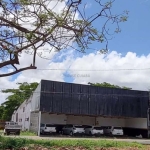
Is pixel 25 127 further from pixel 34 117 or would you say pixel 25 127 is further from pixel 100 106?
pixel 100 106

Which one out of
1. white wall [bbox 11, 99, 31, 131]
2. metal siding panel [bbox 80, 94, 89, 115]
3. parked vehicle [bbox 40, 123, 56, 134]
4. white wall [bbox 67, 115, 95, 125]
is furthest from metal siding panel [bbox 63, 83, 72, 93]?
white wall [bbox 11, 99, 31, 131]

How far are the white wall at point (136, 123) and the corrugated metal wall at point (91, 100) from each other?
126cm

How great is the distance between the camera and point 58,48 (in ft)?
25.0

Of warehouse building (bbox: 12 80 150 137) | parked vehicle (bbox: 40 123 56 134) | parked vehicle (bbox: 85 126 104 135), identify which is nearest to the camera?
warehouse building (bbox: 12 80 150 137)

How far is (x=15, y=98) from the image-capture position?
181 ft

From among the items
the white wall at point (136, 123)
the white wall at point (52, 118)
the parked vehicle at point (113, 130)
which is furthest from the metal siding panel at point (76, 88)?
the white wall at point (136, 123)

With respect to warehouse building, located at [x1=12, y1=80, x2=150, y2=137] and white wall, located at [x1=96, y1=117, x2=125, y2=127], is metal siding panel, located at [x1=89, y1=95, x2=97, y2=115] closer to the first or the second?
warehouse building, located at [x1=12, y1=80, x2=150, y2=137]

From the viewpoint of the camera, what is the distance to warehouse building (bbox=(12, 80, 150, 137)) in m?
34.2

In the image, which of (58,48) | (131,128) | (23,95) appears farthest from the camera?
(23,95)

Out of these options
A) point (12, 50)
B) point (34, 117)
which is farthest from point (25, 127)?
point (12, 50)

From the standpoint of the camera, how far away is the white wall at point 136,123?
130 feet

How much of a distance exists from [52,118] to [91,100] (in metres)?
5.72

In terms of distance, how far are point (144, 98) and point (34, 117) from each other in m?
14.6

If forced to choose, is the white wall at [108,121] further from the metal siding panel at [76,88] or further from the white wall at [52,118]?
the metal siding panel at [76,88]
